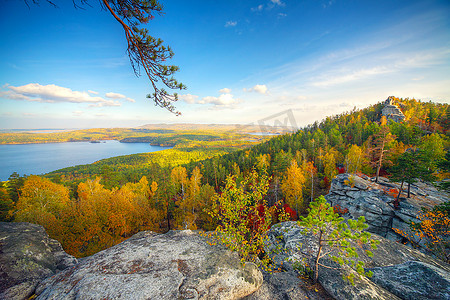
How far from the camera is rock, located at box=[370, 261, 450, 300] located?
5754 millimetres

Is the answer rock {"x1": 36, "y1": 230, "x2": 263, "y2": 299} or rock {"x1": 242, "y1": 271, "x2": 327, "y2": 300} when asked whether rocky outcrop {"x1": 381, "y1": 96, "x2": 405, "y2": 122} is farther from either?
rock {"x1": 36, "y1": 230, "x2": 263, "y2": 299}

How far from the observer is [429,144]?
114 ft

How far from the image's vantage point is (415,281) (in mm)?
6246

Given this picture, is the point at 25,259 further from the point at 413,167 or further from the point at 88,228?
the point at 413,167

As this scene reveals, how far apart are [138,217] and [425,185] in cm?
4660

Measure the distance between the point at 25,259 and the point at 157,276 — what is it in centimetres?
733

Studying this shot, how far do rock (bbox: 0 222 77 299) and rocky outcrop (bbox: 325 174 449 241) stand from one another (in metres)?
33.7

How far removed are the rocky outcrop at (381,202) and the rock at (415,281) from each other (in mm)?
18934

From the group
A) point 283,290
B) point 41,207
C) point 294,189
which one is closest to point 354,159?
point 294,189

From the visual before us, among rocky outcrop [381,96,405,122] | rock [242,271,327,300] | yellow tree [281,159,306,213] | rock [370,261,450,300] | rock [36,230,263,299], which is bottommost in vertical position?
yellow tree [281,159,306,213]

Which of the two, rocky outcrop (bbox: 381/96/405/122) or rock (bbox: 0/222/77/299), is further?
rocky outcrop (bbox: 381/96/405/122)

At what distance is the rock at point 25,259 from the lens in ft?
21.0

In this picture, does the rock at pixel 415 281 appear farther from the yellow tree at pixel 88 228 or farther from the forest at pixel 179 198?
the yellow tree at pixel 88 228

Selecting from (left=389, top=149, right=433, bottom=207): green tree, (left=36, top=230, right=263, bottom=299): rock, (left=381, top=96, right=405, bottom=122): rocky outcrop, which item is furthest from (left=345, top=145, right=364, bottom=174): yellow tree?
(left=381, top=96, right=405, bottom=122): rocky outcrop
